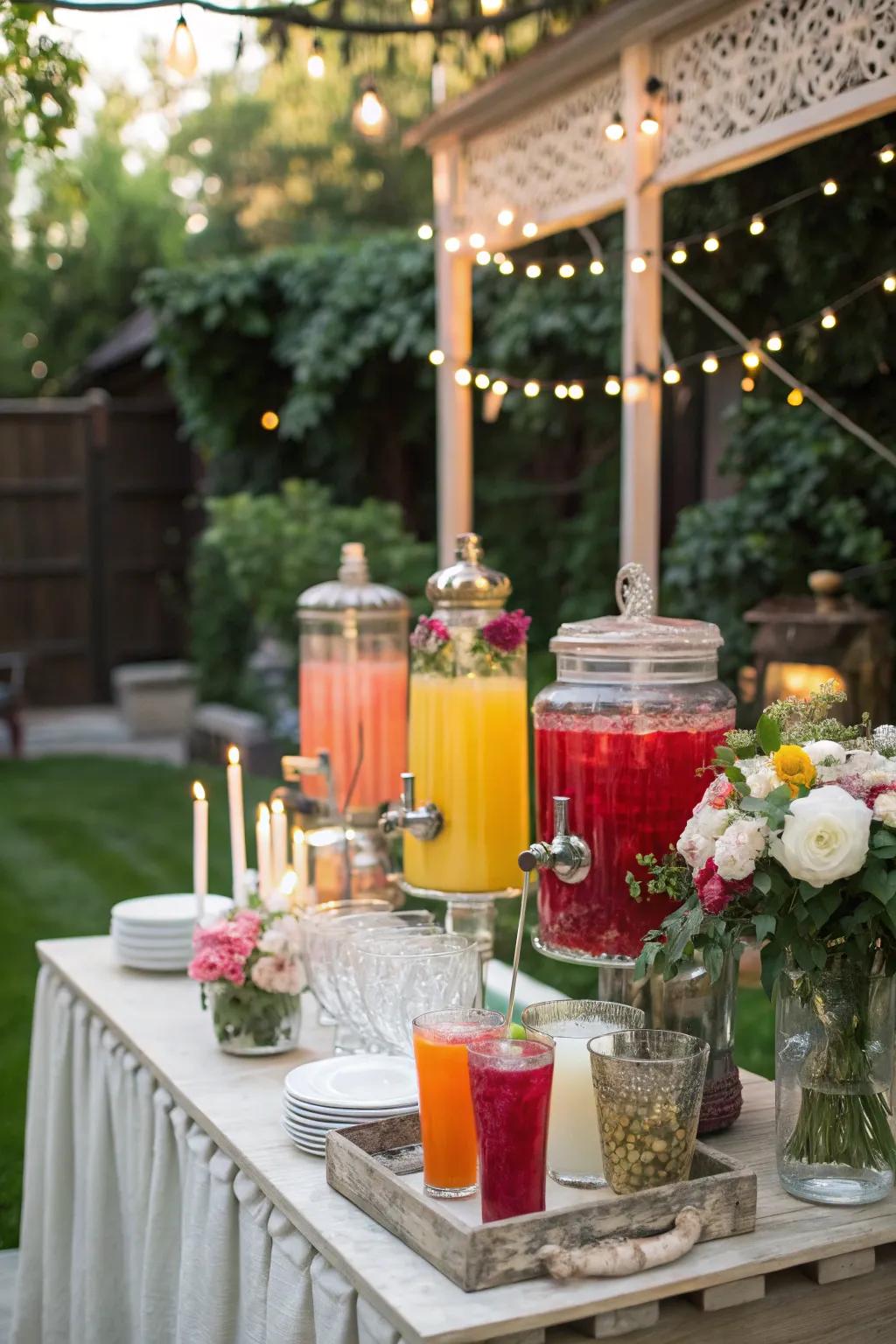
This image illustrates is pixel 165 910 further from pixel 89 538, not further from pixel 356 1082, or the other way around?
pixel 89 538

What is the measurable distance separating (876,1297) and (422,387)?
6002 millimetres

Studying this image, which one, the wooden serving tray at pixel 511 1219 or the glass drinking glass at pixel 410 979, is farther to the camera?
the glass drinking glass at pixel 410 979

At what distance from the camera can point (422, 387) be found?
7152mm

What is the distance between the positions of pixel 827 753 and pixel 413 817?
0.77 m

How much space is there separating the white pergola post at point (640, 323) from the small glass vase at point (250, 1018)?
180 centimetres

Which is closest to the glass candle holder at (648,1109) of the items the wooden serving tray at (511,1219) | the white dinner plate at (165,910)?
the wooden serving tray at (511,1219)

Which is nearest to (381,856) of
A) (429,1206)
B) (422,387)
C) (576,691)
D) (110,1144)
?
(110,1144)

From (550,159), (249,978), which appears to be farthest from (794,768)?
(550,159)

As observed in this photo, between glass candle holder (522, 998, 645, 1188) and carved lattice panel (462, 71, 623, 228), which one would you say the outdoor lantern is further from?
glass candle holder (522, 998, 645, 1188)

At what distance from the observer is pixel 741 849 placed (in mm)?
1463

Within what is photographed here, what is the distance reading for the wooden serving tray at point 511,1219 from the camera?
1.35 metres

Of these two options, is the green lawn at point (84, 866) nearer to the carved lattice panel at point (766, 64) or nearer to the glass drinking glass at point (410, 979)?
the glass drinking glass at point (410, 979)

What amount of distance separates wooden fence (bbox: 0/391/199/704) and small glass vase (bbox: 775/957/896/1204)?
356 inches

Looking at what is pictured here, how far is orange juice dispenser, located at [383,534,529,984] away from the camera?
84.5 inches
